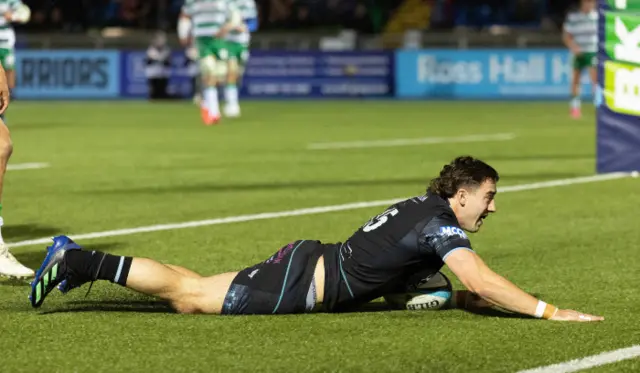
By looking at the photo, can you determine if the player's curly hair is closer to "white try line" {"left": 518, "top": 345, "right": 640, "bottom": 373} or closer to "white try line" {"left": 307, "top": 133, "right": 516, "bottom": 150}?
"white try line" {"left": 518, "top": 345, "right": 640, "bottom": 373}

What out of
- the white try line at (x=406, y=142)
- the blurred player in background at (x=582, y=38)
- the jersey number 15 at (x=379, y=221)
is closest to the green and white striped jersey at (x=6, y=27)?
the white try line at (x=406, y=142)

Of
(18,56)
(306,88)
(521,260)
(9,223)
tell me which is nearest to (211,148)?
(9,223)

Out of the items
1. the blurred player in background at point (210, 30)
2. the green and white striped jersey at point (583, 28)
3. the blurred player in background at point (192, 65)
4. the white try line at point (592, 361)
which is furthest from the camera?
the blurred player in background at point (192, 65)

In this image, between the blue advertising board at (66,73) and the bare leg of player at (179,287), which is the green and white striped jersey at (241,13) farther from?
the bare leg of player at (179,287)

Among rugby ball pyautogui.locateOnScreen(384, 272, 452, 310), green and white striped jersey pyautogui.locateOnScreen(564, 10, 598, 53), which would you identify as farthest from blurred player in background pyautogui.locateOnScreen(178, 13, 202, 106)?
rugby ball pyautogui.locateOnScreen(384, 272, 452, 310)

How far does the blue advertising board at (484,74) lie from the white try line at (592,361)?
30063 millimetres

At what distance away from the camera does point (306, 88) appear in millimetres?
37219

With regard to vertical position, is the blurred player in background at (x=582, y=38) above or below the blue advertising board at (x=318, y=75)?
above

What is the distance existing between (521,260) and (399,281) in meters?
2.29

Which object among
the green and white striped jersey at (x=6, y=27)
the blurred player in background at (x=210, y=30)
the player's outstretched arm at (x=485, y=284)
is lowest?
the blurred player in background at (x=210, y=30)

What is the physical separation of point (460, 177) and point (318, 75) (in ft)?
100

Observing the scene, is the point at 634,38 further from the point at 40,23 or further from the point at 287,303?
the point at 40,23

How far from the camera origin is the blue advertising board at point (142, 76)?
1505 inches

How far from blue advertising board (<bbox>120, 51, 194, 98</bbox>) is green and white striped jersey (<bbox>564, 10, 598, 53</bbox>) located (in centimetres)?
1204
